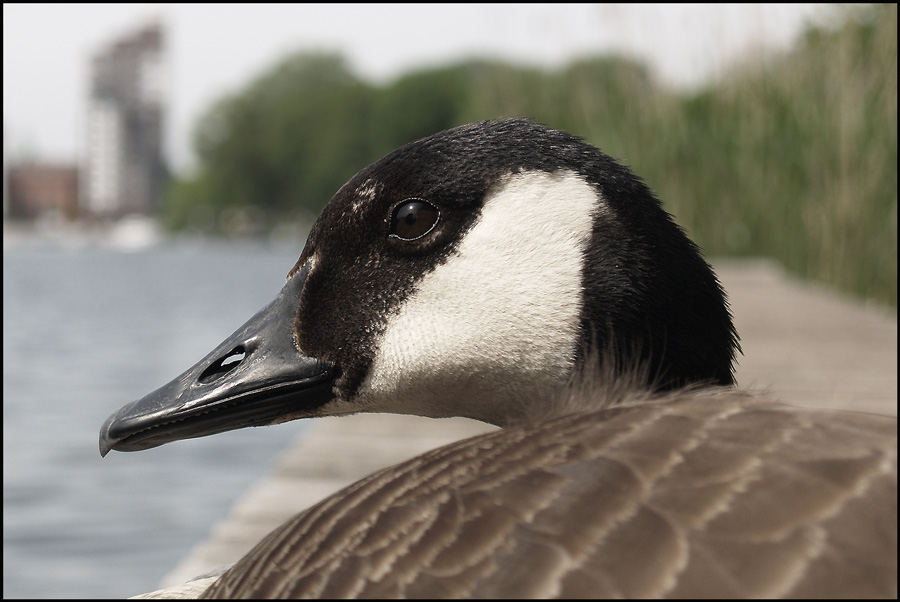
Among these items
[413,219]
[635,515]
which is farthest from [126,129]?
[635,515]

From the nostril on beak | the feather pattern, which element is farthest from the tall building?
the feather pattern

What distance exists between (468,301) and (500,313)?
75mm

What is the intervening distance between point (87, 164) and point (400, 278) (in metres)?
130

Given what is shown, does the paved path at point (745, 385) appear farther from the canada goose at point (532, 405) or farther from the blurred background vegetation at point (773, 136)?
the blurred background vegetation at point (773, 136)

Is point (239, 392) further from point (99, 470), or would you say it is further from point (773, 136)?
point (773, 136)

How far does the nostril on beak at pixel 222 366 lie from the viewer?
2.12 meters

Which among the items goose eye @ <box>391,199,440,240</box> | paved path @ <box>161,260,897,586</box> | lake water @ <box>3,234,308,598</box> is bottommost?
lake water @ <box>3,234,308,598</box>

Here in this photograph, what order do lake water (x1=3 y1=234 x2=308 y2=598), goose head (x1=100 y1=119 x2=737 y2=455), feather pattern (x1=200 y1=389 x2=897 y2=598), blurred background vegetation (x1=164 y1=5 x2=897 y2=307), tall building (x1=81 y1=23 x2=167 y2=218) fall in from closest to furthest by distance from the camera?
feather pattern (x1=200 y1=389 x2=897 y2=598) < goose head (x1=100 y1=119 x2=737 y2=455) < lake water (x1=3 y1=234 x2=308 y2=598) < blurred background vegetation (x1=164 y1=5 x2=897 y2=307) < tall building (x1=81 y1=23 x2=167 y2=218)

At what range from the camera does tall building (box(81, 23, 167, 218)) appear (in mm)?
116625

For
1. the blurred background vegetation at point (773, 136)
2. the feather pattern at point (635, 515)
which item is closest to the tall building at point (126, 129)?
the blurred background vegetation at point (773, 136)

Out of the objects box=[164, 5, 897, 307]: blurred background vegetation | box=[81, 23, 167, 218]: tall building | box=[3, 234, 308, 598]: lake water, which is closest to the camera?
box=[3, 234, 308, 598]: lake water

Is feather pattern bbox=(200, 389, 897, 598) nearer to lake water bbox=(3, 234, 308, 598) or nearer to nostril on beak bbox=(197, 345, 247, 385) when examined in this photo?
nostril on beak bbox=(197, 345, 247, 385)

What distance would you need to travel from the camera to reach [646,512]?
1.14 metres

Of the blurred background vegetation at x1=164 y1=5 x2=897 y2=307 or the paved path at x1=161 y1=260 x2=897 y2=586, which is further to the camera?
the blurred background vegetation at x1=164 y1=5 x2=897 y2=307
